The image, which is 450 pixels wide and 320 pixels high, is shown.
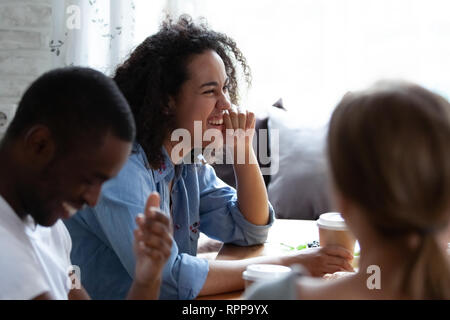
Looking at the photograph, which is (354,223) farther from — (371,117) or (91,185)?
(91,185)

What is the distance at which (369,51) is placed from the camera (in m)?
2.81

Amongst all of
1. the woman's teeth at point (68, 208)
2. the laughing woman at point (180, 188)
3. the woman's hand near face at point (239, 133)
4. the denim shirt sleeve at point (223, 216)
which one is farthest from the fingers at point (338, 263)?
the woman's teeth at point (68, 208)

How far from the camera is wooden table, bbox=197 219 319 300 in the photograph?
150 centimetres

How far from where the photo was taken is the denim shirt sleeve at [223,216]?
1.58 m

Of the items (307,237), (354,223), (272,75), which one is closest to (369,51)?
(272,75)

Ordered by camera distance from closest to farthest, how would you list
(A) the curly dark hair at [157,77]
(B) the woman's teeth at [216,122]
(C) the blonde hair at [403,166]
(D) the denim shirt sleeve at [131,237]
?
(C) the blonde hair at [403,166] → (D) the denim shirt sleeve at [131,237] → (A) the curly dark hair at [157,77] → (B) the woman's teeth at [216,122]

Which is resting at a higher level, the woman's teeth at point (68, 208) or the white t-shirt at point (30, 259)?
the woman's teeth at point (68, 208)

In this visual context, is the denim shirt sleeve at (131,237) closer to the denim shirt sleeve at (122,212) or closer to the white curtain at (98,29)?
the denim shirt sleeve at (122,212)

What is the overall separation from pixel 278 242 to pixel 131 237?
57 centimetres

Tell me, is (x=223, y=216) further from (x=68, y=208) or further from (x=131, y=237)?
(x=68, y=208)

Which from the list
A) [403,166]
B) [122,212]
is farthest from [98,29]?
[403,166]

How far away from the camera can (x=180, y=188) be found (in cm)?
156

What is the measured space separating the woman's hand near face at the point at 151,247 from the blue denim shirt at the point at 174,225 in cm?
23

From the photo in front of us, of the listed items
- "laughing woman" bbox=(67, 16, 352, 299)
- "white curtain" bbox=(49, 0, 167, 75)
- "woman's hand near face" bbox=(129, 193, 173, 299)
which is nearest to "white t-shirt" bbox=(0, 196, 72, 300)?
"woman's hand near face" bbox=(129, 193, 173, 299)
